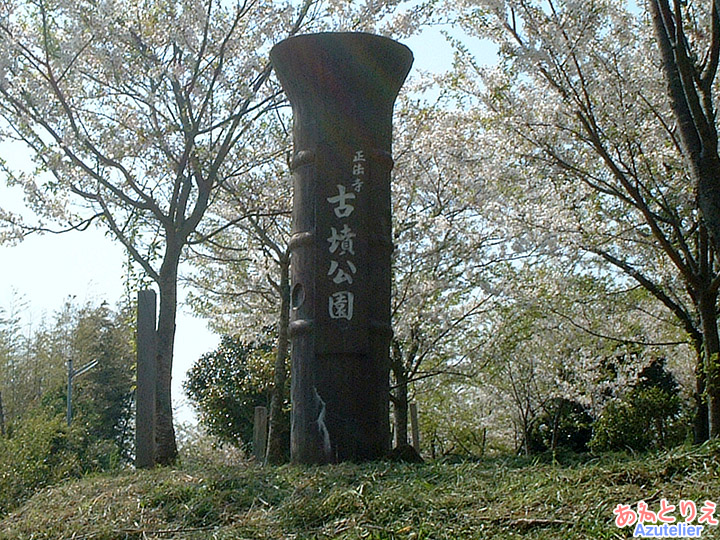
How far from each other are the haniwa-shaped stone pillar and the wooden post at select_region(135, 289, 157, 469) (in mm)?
1357

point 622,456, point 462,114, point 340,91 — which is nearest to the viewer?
point 622,456

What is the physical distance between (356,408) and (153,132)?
4.81 meters

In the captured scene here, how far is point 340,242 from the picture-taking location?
19.2ft

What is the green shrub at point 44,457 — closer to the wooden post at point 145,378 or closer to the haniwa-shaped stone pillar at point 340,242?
the wooden post at point 145,378

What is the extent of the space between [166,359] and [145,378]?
5.61ft

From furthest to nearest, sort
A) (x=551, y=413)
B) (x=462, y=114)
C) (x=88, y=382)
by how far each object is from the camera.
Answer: (x=88, y=382) < (x=551, y=413) < (x=462, y=114)

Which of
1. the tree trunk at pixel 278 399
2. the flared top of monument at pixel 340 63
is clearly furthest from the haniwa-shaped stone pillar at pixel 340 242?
the tree trunk at pixel 278 399

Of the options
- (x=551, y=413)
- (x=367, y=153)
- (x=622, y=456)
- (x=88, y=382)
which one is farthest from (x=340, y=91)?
(x=88, y=382)

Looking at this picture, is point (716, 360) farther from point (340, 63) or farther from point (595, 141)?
point (340, 63)

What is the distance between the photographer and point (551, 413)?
19.2 meters

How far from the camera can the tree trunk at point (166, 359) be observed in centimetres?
809

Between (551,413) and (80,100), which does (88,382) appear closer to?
(551,413)

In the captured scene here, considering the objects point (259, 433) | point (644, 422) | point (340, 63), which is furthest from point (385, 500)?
point (644, 422)

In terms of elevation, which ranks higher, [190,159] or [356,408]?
[190,159]
